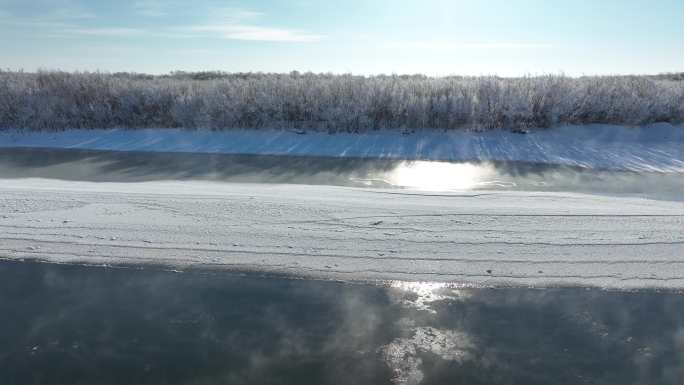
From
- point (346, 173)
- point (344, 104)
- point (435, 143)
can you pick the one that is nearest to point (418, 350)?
point (346, 173)

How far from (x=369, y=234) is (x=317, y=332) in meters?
2.17

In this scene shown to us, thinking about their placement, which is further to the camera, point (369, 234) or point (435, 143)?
point (435, 143)

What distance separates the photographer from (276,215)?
7.68 m

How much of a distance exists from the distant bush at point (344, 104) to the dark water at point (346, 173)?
3.24m

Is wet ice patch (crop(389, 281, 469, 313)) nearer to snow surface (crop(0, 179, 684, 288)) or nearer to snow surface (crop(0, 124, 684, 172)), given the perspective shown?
snow surface (crop(0, 179, 684, 288))

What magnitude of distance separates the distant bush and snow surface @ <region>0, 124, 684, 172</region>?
584 millimetres

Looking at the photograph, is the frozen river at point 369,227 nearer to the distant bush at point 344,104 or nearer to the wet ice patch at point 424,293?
the wet ice patch at point 424,293

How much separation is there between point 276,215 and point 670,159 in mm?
10016

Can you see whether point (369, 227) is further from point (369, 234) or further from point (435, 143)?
point (435, 143)

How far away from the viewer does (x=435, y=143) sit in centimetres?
1453

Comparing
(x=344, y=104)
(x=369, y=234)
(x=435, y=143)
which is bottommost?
(x=369, y=234)

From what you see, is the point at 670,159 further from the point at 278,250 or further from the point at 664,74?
the point at 664,74

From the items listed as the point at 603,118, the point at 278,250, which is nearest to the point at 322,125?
the point at 603,118

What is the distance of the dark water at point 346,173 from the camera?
1023cm
